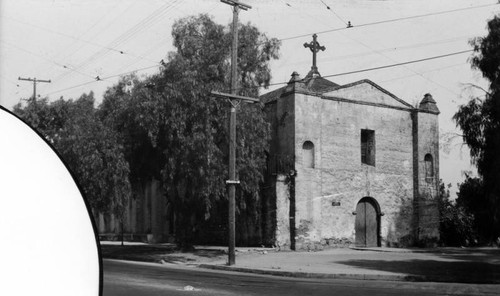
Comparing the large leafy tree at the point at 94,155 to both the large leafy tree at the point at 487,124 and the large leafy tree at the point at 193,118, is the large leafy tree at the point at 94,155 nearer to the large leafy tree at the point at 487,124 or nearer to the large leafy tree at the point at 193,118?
the large leafy tree at the point at 193,118

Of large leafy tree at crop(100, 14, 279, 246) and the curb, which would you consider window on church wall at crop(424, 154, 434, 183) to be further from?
the curb

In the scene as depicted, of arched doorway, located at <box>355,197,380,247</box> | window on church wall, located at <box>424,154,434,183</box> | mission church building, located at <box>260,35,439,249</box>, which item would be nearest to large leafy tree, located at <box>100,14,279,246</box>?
mission church building, located at <box>260,35,439,249</box>

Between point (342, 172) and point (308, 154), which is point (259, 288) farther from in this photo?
point (342, 172)

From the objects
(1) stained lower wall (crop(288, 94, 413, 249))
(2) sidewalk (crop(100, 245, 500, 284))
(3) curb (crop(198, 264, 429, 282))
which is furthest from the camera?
(1) stained lower wall (crop(288, 94, 413, 249))

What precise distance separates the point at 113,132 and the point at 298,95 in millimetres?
8434

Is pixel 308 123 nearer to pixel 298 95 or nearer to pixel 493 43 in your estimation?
pixel 298 95

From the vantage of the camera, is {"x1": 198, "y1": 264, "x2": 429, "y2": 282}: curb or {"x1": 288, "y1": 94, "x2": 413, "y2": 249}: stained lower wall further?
{"x1": 288, "y1": 94, "x2": 413, "y2": 249}: stained lower wall

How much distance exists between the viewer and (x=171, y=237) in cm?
3322

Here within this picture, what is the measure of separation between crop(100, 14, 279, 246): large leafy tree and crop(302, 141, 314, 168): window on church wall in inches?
140

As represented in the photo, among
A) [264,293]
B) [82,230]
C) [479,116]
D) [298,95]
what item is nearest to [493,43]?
[479,116]

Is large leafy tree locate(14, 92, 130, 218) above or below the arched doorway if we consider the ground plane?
above

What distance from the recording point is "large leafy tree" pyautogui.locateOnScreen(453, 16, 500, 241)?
1329 cm

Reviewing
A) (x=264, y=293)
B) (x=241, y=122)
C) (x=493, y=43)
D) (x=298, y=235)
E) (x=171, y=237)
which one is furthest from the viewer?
(x=171, y=237)

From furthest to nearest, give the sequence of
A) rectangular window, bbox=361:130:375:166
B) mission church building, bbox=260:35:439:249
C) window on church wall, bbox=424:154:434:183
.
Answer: window on church wall, bbox=424:154:434:183 < rectangular window, bbox=361:130:375:166 < mission church building, bbox=260:35:439:249
